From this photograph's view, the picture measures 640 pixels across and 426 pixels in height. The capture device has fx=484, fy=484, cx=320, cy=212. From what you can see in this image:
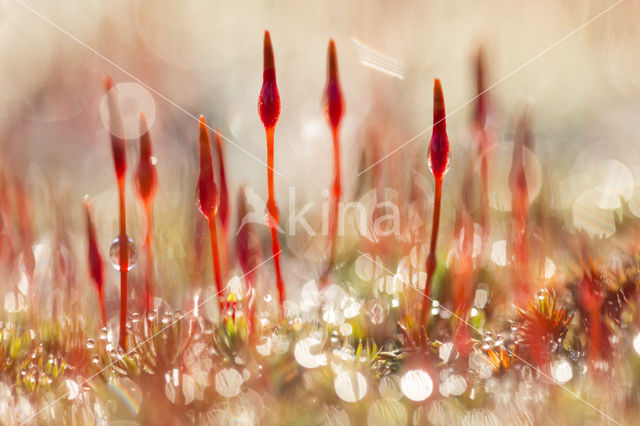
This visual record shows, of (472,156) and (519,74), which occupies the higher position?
(472,156)

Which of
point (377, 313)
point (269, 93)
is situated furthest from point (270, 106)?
point (377, 313)

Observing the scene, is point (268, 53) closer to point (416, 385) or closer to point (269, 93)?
point (269, 93)

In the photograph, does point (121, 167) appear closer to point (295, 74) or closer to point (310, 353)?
point (310, 353)

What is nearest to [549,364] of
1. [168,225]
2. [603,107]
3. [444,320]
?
[444,320]

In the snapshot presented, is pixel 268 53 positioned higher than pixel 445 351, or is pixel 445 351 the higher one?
pixel 268 53

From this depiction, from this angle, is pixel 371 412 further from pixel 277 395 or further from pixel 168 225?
pixel 168 225

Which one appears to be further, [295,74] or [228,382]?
[295,74]
